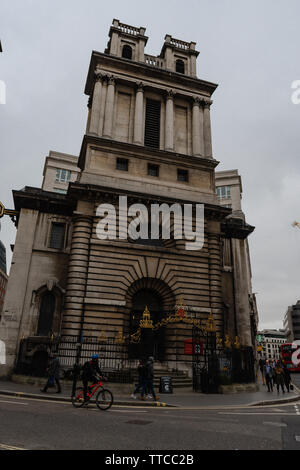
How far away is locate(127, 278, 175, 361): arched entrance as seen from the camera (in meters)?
24.3

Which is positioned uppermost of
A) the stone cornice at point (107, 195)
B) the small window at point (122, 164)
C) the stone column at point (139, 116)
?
the stone column at point (139, 116)

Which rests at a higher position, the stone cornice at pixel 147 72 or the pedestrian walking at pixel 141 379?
the stone cornice at pixel 147 72

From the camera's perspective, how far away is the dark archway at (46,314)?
2488cm

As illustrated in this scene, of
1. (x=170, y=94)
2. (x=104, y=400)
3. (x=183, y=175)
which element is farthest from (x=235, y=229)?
(x=104, y=400)

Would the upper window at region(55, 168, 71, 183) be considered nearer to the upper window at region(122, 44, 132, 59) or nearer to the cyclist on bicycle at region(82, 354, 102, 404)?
the upper window at region(122, 44, 132, 59)

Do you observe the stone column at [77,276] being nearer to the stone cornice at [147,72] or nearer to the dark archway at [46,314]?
the dark archway at [46,314]

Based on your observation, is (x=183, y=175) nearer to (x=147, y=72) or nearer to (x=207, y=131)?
(x=207, y=131)

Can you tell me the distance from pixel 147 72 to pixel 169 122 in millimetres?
6029

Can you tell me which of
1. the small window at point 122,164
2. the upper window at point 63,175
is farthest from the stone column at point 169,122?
the upper window at point 63,175

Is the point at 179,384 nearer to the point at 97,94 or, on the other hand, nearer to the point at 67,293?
the point at 67,293

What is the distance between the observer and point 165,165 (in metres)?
29.6

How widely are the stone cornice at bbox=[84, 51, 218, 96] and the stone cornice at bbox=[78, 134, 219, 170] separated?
8.69 metres

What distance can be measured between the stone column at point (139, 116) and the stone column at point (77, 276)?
938cm

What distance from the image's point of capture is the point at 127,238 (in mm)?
25359
